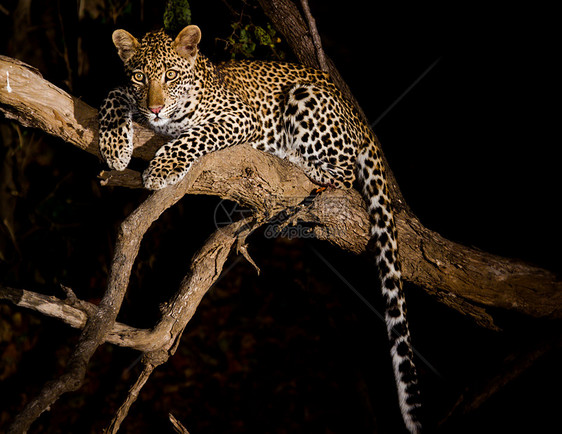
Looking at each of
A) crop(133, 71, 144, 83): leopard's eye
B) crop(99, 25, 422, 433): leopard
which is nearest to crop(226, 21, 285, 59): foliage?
crop(99, 25, 422, 433): leopard

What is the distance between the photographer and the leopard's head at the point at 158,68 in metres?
4.05

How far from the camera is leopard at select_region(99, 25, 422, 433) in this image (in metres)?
3.96

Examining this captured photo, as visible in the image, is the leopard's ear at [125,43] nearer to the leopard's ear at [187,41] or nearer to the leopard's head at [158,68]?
the leopard's head at [158,68]

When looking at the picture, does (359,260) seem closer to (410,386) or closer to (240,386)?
(410,386)

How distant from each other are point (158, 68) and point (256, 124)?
0.92 m

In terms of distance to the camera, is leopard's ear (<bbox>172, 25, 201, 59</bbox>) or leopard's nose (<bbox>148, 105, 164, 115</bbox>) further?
leopard's ear (<bbox>172, 25, 201, 59</bbox>)

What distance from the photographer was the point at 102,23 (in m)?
6.74

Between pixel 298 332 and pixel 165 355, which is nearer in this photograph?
pixel 165 355

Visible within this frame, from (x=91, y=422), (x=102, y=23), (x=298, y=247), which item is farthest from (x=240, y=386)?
(x=102, y=23)

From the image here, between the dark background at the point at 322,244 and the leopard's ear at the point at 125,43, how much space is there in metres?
1.44

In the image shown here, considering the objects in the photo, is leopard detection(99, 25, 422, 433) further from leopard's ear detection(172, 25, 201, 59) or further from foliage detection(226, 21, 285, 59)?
foliage detection(226, 21, 285, 59)

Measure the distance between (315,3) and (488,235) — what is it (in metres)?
5.92

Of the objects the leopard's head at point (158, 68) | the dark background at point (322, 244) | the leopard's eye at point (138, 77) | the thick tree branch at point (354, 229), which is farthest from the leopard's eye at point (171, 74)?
the dark background at point (322, 244)

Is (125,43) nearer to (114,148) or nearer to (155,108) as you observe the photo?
(155,108)
